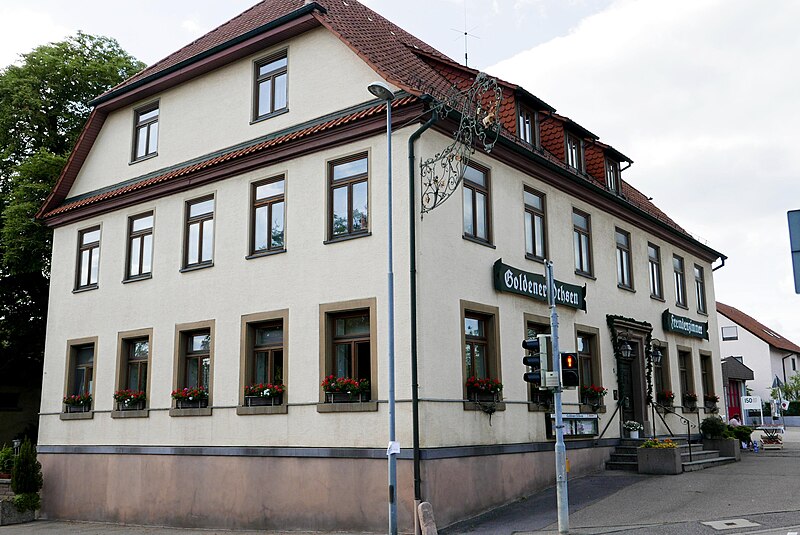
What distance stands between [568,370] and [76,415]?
44.5 feet

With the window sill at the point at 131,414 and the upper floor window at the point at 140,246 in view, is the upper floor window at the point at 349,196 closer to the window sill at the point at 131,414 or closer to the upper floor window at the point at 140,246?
the upper floor window at the point at 140,246

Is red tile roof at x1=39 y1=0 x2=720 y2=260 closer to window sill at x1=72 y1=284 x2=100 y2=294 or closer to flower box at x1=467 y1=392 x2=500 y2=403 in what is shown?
window sill at x1=72 y1=284 x2=100 y2=294

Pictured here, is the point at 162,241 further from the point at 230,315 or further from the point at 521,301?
the point at 521,301

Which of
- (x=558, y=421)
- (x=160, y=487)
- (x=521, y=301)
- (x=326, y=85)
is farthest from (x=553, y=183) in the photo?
(x=160, y=487)

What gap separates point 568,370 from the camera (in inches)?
562

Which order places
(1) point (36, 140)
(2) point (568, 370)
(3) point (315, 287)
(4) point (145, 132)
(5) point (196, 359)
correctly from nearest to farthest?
(2) point (568, 370) < (3) point (315, 287) < (5) point (196, 359) < (4) point (145, 132) < (1) point (36, 140)

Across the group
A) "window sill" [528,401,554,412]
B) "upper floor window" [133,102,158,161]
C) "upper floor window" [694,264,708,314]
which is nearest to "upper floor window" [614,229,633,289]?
"upper floor window" [694,264,708,314]

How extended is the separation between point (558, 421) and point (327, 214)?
20.8 feet

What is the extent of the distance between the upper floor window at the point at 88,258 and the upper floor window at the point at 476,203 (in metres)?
10.7

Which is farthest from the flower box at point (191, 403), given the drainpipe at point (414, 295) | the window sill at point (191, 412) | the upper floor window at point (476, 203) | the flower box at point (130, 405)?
the upper floor window at point (476, 203)

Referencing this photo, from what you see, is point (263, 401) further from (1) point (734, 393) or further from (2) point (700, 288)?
(1) point (734, 393)

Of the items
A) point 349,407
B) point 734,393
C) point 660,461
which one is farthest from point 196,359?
Result: point 734,393

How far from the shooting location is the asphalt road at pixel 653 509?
567 inches

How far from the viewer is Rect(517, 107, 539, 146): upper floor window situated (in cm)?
2083
